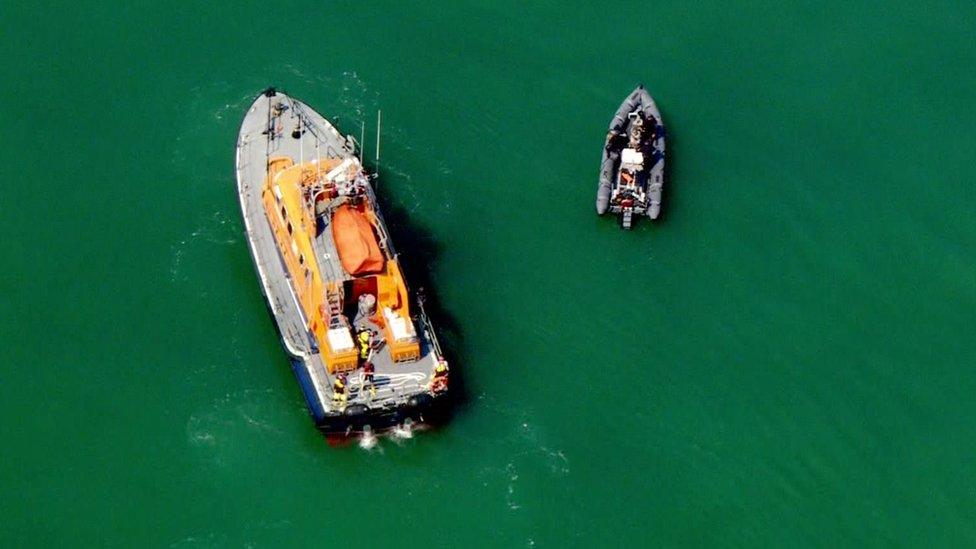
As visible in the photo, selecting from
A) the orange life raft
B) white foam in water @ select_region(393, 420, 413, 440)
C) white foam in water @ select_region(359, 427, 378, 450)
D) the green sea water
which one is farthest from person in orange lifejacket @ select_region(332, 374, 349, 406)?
the orange life raft

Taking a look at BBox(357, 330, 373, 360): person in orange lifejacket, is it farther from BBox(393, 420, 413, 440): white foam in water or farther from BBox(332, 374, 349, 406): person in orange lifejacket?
BBox(393, 420, 413, 440): white foam in water

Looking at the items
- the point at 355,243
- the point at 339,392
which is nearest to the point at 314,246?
the point at 355,243

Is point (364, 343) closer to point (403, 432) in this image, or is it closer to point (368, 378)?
point (368, 378)

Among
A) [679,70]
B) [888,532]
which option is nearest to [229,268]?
[679,70]

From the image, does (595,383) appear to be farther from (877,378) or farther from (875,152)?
(875,152)

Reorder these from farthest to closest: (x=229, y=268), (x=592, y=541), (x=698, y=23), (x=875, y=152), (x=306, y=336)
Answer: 1. (x=698, y=23)
2. (x=875, y=152)
3. (x=229, y=268)
4. (x=306, y=336)
5. (x=592, y=541)

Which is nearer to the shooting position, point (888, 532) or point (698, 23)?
point (888, 532)
